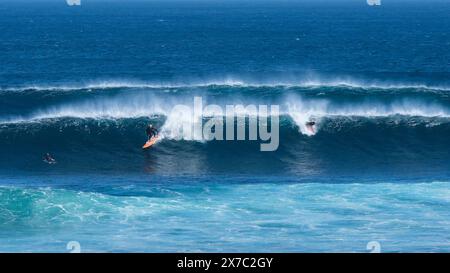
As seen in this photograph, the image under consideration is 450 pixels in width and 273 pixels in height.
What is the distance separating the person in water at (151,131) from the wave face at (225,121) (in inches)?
21.2

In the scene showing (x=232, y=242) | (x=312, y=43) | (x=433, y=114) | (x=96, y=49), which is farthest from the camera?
(x=312, y=43)

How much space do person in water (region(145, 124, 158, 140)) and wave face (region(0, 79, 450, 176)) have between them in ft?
1.76

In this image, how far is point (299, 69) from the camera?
77125 mm

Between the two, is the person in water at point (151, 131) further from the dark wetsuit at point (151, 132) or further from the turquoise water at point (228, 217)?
the turquoise water at point (228, 217)

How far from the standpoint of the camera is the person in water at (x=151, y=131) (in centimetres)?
4025

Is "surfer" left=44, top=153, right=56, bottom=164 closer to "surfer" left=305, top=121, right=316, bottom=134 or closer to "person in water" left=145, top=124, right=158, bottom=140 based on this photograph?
"person in water" left=145, top=124, right=158, bottom=140

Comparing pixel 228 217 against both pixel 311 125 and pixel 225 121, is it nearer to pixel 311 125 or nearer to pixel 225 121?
pixel 311 125

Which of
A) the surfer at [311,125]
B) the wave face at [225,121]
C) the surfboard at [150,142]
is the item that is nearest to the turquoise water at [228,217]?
the wave face at [225,121]

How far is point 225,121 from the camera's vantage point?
44.1 meters
